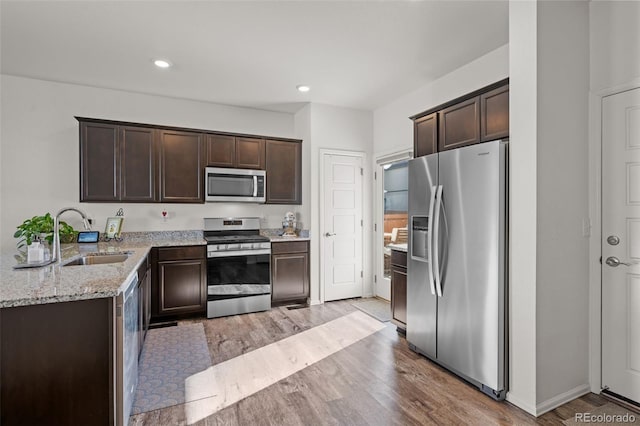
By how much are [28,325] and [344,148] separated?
4.00 metres

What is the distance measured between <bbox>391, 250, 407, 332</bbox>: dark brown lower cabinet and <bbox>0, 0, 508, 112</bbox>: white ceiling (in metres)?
2.02

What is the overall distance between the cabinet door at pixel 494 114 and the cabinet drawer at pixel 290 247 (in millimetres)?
2664

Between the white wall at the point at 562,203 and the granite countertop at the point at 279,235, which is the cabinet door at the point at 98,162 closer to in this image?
the granite countertop at the point at 279,235

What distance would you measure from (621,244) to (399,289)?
5.92 ft

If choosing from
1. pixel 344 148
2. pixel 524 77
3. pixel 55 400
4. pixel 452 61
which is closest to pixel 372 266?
pixel 344 148

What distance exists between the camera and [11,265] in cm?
216

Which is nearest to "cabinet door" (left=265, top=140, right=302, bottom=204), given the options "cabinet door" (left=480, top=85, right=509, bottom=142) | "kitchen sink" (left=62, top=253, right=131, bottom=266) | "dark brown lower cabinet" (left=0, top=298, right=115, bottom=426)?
"kitchen sink" (left=62, top=253, right=131, bottom=266)

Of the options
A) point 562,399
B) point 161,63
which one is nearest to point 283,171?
point 161,63

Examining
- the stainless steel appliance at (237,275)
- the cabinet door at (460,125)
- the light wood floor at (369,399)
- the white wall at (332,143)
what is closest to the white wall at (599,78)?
the light wood floor at (369,399)

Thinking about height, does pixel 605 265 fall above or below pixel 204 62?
below

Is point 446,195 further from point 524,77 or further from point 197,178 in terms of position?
point 197,178

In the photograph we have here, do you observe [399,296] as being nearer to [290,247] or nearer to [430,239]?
[430,239]

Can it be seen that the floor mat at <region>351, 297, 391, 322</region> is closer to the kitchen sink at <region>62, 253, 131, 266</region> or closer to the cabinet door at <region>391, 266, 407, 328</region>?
the cabinet door at <region>391, 266, 407, 328</region>

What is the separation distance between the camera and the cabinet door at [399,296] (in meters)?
3.36
